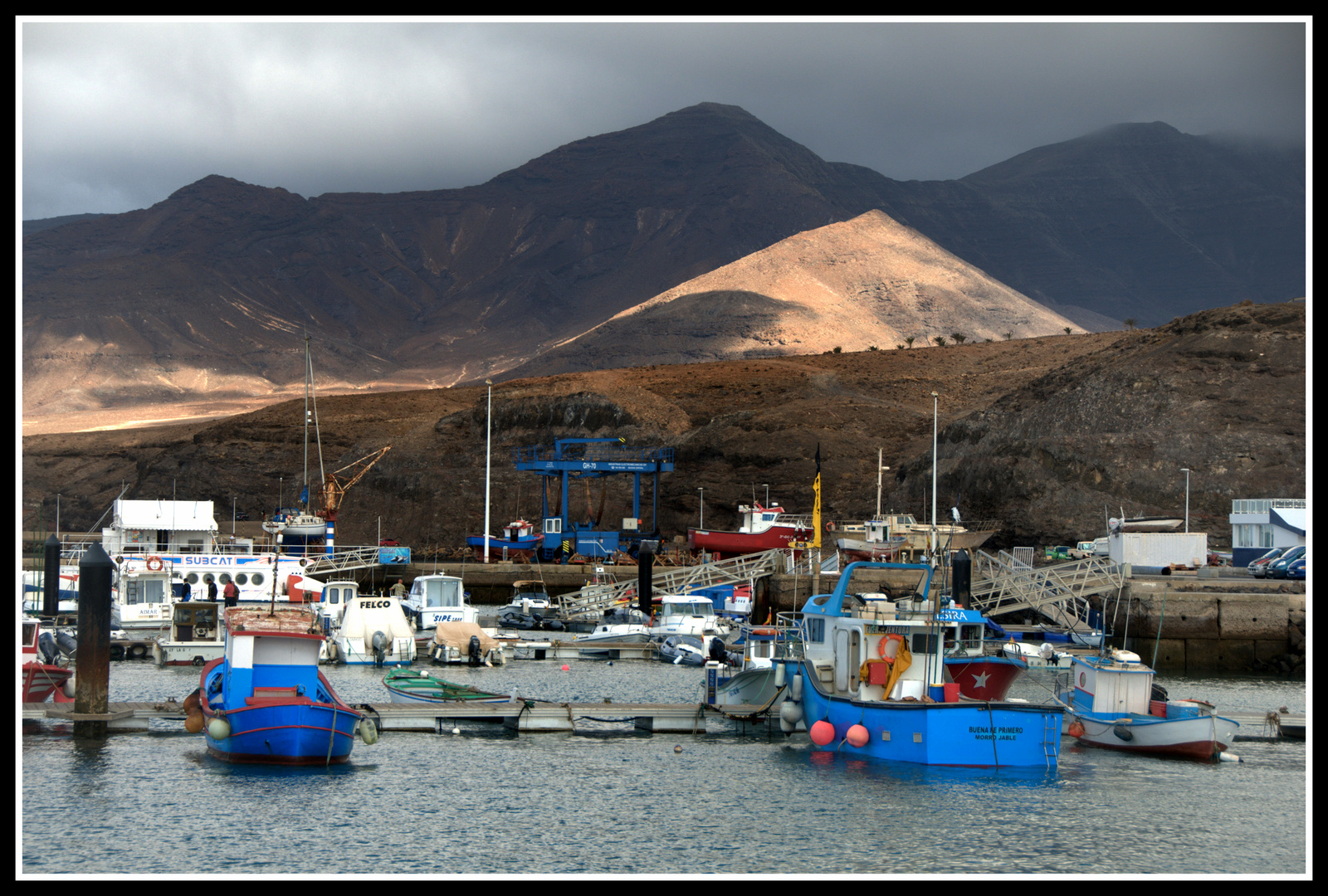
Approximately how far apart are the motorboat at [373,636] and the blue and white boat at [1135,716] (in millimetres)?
25918

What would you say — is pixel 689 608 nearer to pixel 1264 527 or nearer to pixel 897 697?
pixel 897 697

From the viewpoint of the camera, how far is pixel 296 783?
91.7 feet

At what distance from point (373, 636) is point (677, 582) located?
24929 millimetres

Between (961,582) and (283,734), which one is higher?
(961,582)

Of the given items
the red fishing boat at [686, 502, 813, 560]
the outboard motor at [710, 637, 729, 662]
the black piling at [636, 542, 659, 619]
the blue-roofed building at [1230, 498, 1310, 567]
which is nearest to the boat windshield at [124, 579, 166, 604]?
the black piling at [636, 542, 659, 619]

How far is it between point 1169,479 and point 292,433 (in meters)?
103

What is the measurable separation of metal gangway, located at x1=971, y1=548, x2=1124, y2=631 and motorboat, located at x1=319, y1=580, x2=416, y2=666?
25.8 metres

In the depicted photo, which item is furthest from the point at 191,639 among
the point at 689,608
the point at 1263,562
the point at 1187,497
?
the point at 1187,497

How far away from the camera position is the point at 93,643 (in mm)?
31719

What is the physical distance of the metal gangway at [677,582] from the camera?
226 feet

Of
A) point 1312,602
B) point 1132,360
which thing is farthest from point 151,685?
point 1132,360

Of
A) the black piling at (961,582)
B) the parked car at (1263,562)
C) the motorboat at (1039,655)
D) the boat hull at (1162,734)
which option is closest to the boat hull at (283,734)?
the boat hull at (1162,734)

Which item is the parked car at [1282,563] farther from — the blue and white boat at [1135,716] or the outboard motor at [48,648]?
the outboard motor at [48,648]
